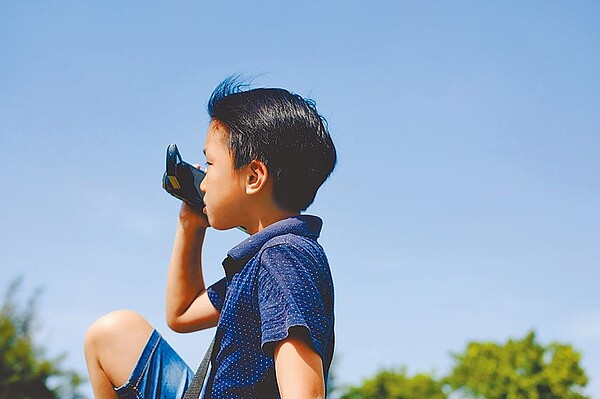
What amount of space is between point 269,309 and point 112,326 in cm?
58

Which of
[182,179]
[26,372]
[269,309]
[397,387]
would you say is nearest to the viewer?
[269,309]

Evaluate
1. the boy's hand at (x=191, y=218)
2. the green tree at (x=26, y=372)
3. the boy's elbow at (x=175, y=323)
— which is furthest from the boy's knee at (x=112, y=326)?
the green tree at (x=26, y=372)

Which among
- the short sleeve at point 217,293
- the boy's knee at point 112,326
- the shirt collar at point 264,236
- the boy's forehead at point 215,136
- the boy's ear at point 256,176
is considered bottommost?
the boy's knee at point 112,326

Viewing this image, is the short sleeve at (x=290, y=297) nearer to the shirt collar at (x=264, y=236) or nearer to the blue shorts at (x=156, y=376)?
the shirt collar at (x=264, y=236)

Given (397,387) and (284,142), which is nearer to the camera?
(284,142)

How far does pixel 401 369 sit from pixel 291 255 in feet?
123

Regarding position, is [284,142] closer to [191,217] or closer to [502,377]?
[191,217]

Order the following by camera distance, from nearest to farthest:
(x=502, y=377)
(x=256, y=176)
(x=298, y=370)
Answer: (x=298, y=370) → (x=256, y=176) → (x=502, y=377)

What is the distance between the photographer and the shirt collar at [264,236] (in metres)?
1.88

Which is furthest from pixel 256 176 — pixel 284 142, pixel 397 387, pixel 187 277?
pixel 397 387

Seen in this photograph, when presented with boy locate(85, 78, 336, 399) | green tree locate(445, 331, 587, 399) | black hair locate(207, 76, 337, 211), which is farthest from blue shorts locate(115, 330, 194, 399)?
green tree locate(445, 331, 587, 399)

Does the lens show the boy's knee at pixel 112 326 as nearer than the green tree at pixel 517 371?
Yes

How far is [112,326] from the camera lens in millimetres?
2041

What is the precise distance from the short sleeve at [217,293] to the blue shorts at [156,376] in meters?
0.28
